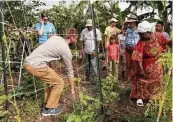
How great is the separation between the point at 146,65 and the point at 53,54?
5.06 ft

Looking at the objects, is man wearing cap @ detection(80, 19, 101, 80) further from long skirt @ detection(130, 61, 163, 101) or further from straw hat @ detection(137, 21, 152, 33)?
straw hat @ detection(137, 21, 152, 33)

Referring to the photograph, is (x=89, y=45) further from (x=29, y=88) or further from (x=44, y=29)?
(x=29, y=88)

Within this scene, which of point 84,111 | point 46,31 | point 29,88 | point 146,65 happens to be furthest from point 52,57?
point 46,31

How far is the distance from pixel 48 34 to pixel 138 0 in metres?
8.13

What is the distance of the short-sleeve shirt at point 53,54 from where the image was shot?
5.26m

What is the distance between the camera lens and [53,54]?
535 centimetres

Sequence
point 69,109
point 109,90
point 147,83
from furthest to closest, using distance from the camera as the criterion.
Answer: point 109,90
point 147,83
point 69,109

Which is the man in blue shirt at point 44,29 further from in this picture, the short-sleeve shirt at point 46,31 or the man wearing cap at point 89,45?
the man wearing cap at point 89,45

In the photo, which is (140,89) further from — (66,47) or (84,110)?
(66,47)

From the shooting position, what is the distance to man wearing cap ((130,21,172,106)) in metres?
5.58

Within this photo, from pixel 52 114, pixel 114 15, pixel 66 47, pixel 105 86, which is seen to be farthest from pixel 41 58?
pixel 114 15

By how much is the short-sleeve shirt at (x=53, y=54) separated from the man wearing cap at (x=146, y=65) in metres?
1.14

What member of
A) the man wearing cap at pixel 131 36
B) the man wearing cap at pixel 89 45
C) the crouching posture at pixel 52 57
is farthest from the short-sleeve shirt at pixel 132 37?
the crouching posture at pixel 52 57

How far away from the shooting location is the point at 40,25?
785 centimetres
